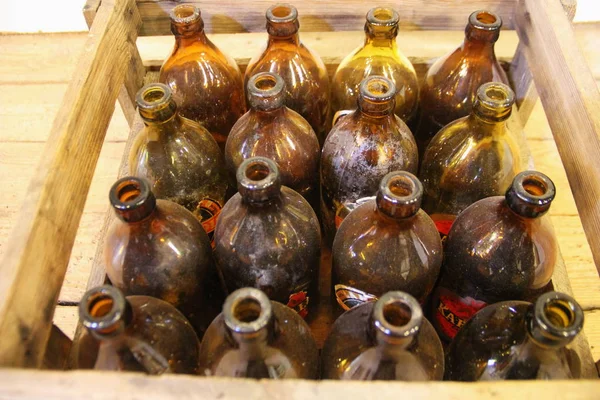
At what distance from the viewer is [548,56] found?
877mm

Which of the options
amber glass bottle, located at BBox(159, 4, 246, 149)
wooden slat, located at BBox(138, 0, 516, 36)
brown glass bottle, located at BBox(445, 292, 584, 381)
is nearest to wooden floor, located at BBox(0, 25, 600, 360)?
wooden slat, located at BBox(138, 0, 516, 36)

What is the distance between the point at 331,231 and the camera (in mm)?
968

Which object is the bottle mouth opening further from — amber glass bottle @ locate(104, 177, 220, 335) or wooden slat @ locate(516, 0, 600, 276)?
amber glass bottle @ locate(104, 177, 220, 335)

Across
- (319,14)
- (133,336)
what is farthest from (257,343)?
(319,14)

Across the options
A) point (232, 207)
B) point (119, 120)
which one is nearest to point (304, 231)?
point (232, 207)

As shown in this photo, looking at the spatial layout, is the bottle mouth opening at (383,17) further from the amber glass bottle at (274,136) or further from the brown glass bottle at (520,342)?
the brown glass bottle at (520,342)

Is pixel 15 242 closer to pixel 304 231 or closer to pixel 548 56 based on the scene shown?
pixel 304 231

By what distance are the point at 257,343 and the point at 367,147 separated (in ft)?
1.21

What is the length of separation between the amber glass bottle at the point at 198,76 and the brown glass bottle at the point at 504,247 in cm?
49

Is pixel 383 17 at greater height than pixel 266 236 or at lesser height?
greater

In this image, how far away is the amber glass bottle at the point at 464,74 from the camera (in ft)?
2.99

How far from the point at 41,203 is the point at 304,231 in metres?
0.33

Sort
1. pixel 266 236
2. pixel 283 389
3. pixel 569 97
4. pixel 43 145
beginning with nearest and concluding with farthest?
pixel 283 389
pixel 266 236
pixel 569 97
pixel 43 145

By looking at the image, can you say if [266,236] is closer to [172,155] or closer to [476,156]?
[172,155]
